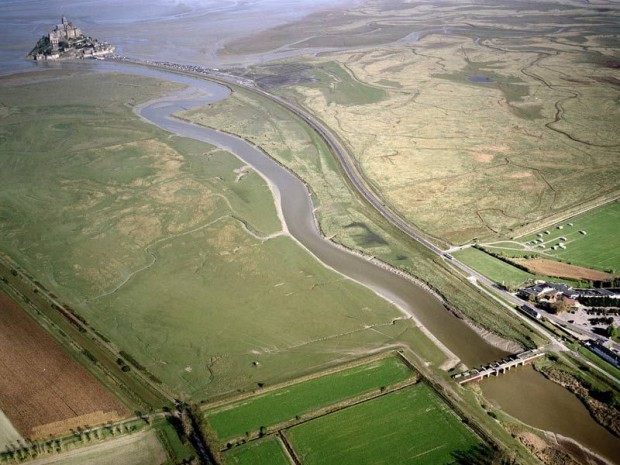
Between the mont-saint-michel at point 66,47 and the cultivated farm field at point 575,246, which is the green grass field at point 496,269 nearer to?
the cultivated farm field at point 575,246

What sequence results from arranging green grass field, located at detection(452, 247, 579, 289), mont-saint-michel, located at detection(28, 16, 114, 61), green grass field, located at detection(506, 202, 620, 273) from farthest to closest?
mont-saint-michel, located at detection(28, 16, 114, 61) < green grass field, located at detection(506, 202, 620, 273) < green grass field, located at detection(452, 247, 579, 289)

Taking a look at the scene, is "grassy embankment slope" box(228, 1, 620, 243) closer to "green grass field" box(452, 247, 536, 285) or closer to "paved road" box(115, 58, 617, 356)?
"paved road" box(115, 58, 617, 356)

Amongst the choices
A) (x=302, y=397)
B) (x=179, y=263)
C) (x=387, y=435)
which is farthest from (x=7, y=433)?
(x=387, y=435)

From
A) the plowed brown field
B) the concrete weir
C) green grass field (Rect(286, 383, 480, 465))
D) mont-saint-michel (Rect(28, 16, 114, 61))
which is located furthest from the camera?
mont-saint-michel (Rect(28, 16, 114, 61))

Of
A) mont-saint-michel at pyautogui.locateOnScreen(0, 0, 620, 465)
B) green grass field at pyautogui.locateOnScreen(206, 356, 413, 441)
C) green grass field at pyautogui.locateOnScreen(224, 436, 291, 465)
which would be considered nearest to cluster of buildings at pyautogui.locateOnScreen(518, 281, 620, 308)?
mont-saint-michel at pyautogui.locateOnScreen(0, 0, 620, 465)

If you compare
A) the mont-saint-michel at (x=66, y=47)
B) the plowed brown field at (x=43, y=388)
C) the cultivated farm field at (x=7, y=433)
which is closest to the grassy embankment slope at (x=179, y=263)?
the plowed brown field at (x=43, y=388)

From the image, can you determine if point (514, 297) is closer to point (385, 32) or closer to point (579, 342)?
point (579, 342)

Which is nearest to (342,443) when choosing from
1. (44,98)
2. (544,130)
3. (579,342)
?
(579,342)

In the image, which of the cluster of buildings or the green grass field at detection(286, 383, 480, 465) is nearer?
the green grass field at detection(286, 383, 480, 465)
